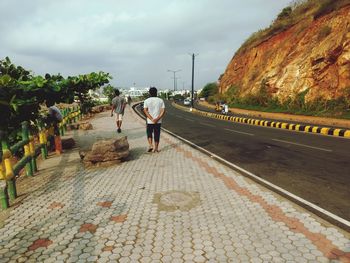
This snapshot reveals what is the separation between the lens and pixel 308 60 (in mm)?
28047

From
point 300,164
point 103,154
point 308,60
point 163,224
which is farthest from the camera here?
point 308,60

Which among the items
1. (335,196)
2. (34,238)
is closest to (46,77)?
(34,238)

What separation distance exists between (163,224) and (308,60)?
2756 cm

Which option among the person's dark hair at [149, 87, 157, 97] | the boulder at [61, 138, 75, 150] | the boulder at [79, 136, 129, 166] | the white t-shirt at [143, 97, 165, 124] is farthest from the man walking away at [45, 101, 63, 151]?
the person's dark hair at [149, 87, 157, 97]

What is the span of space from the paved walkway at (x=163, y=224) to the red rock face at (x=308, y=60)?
2075 centimetres

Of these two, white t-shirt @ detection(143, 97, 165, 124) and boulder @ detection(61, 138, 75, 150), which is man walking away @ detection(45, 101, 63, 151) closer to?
boulder @ detection(61, 138, 75, 150)

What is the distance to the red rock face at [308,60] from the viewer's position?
24.0 m

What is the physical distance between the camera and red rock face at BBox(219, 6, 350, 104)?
78.8ft

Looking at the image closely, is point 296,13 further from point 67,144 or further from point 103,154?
point 103,154

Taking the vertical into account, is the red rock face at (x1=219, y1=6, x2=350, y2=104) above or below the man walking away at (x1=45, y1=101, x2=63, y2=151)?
above

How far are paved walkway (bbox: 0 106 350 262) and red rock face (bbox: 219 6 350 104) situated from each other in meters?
20.7

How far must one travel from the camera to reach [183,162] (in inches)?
339

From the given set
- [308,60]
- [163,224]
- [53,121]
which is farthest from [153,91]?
[308,60]

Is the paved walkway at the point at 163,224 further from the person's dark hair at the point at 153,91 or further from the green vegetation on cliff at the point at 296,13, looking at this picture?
the green vegetation on cliff at the point at 296,13
